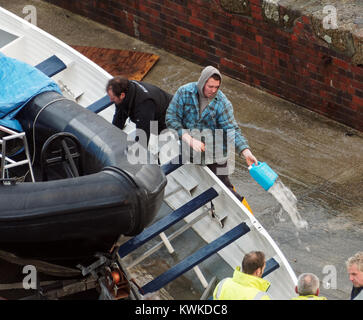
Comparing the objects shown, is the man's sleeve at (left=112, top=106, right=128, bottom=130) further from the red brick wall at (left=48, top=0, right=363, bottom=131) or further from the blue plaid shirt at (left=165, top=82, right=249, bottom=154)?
the red brick wall at (left=48, top=0, right=363, bottom=131)

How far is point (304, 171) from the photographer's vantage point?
31.1 ft

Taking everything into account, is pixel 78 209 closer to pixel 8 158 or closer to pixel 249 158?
pixel 8 158

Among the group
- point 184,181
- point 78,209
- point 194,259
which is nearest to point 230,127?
point 184,181

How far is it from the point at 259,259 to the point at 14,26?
486 centimetres

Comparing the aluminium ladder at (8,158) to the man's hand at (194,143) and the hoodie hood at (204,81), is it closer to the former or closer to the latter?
the man's hand at (194,143)

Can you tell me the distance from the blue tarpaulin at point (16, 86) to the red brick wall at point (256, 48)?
2.75 metres

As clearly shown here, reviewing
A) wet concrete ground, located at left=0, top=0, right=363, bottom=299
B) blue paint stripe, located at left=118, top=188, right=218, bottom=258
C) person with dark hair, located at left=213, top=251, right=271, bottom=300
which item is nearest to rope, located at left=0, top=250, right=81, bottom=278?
blue paint stripe, located at left=118, top=188, right=218, bottom=258

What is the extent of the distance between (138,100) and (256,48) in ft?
9.67

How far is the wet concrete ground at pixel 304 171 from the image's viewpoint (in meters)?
8.48

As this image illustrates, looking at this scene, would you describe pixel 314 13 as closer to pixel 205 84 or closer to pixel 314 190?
pixel 314 190

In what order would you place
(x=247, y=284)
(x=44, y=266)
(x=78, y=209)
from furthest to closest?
(x=44, y=266) → (x=78, y=209) → (x=247, y=284)

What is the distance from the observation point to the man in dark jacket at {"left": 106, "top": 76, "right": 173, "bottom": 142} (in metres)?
7.91

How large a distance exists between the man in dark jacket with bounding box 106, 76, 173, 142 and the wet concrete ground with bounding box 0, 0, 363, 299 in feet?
5.04
